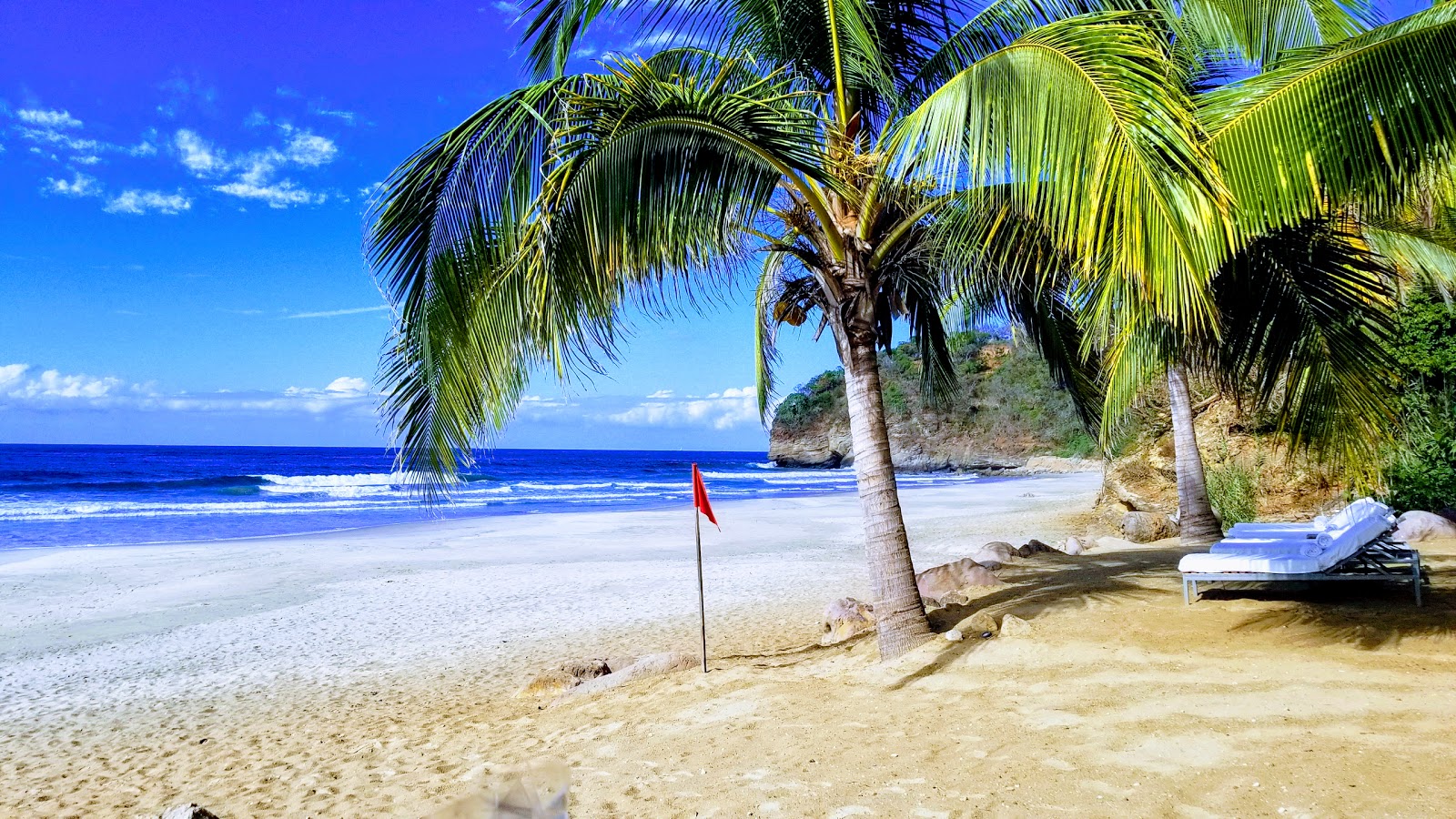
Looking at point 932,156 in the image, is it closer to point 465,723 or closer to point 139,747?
point 465,723

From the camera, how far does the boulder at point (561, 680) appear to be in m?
6.14

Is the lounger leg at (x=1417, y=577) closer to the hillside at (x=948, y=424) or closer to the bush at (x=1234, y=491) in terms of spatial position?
the bush at (x=1234, y=491)

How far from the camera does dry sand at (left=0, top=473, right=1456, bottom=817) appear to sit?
3.49 meters

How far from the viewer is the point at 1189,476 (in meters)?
9.92

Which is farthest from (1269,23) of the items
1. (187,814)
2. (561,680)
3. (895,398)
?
(895,398)

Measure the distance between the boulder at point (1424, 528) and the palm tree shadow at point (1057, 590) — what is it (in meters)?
2.10

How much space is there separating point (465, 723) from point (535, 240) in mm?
3212

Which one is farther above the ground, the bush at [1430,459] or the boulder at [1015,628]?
the bush at [1430,459]

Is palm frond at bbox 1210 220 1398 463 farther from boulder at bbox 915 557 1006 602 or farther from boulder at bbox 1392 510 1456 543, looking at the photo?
boulder at bbox 1392 510 1456 543

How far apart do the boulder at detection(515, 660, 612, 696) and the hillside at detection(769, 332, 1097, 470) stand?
4076 cm

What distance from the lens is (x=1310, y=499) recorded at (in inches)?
481

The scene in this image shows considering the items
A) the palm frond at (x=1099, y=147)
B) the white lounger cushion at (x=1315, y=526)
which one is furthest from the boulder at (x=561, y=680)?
the white lounger cushion at (x=1315, y=526)

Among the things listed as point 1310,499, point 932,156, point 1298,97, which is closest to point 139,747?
point 932,156

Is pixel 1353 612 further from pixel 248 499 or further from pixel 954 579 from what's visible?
pixel 248 499
